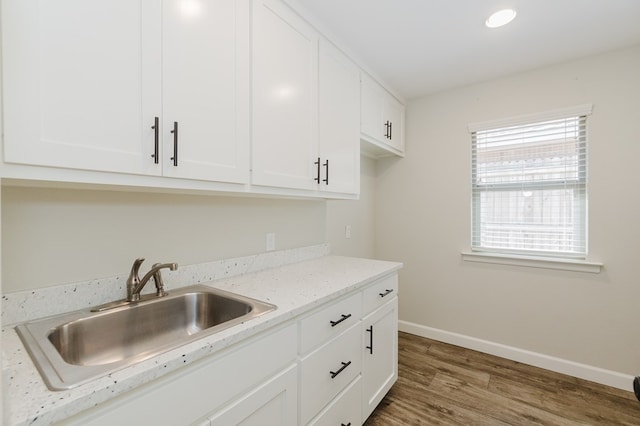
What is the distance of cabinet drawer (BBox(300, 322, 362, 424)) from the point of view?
4.05 feet

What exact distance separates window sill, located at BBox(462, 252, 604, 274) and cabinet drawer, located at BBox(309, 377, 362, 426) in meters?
1.72

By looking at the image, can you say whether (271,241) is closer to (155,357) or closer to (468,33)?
(155,357)

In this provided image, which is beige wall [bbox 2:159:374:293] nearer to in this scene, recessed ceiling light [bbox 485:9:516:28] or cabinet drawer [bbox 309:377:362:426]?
cabinet drawer [bbox 309:377:362:426]

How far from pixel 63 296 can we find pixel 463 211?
9.49 feet

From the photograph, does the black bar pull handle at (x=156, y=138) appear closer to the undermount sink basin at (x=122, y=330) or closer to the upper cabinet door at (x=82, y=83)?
the upper cabinet door at (x=82, y=83)

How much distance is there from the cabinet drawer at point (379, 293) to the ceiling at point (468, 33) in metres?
1.64

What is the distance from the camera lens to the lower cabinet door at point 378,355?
67.3 inches


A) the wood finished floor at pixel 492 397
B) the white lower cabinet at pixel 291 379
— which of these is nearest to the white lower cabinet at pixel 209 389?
the white lower cabinet at pixel 291 379

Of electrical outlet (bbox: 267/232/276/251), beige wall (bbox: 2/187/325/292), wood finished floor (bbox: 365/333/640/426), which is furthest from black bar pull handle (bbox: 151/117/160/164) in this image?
wood finished floor (bbox: 365/333/640/426)

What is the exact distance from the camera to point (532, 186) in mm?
2500

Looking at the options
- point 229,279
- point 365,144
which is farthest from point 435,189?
point 229,279

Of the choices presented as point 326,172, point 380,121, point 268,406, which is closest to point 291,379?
point 268,406

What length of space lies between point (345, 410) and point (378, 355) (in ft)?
1.38

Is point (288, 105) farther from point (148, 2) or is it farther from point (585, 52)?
point (585, 52)
